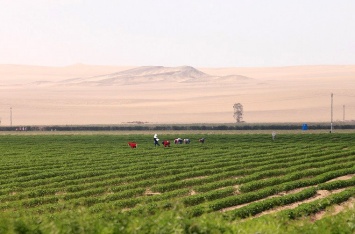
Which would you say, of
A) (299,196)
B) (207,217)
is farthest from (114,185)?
(207,217)

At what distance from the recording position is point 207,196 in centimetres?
2673

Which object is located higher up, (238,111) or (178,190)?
(238,111)

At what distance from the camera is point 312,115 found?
142250 mm

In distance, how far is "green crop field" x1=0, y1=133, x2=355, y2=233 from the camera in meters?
14.2

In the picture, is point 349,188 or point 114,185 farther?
point 114,185

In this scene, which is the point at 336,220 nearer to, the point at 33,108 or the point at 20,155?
the point at 20,155

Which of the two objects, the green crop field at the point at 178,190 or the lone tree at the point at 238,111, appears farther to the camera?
the lone tree at the point at 238,111

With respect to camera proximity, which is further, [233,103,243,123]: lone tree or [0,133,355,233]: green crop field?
[233,103,243,123]: lone tree

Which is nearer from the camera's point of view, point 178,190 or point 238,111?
point 178,190

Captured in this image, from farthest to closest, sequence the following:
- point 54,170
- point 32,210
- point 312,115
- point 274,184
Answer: point 312,115, point 54,170, point 274,184, point 32,210

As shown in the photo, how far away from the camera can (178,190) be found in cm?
2859

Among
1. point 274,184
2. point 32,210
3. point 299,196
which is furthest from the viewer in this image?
point 274,184

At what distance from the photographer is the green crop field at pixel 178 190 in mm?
14188

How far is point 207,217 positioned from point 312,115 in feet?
424
